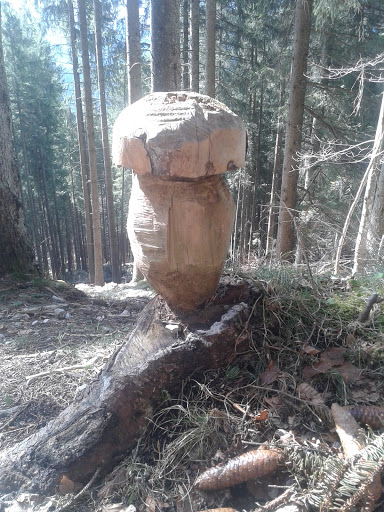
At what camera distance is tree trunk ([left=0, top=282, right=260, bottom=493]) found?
1704mm

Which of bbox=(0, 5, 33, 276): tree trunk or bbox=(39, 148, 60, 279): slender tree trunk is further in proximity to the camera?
bbox=(39, 148, 60, 279): slender tree trunk

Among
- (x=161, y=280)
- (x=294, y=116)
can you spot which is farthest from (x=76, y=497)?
(x=294, y=116)

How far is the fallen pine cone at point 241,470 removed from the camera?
1.46m

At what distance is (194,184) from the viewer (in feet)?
5.81

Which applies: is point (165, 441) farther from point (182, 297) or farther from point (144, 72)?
point (144, 72)

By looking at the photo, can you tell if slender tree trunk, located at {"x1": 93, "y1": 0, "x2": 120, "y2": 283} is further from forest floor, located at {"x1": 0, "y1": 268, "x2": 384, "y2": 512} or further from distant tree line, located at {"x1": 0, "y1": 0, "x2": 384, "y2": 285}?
forest floor, located at {"x1": 0, "y1": 268, "x2": 384, "y2": 512}

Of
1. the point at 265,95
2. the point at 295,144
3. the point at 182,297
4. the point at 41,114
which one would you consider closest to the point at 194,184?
the point at 182,297

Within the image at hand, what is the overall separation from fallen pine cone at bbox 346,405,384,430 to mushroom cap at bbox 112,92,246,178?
1.26m

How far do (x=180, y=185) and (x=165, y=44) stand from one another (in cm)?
316

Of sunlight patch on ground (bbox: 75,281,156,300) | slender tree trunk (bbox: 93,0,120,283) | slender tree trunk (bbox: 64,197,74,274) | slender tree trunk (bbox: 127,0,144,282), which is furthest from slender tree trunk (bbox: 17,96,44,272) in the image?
slender tree trunk (bbox: 127,0,144,282)

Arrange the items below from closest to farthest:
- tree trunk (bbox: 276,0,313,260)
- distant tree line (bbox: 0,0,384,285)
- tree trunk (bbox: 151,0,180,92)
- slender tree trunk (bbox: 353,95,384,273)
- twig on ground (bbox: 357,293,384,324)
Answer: twig on ground (bbox: 357,293,384,324) < tree trunk (bbox: 151,0,180,92) < slender tree trunk (bbox: 353,95,384,273) < distant tree line (bbox: 0,0,384,285) < tree trunk (bbox: 276,0,313,260)

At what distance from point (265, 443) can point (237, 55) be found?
536 inches

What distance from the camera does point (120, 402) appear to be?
177cm

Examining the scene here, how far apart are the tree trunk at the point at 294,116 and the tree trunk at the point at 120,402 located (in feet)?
15.4
